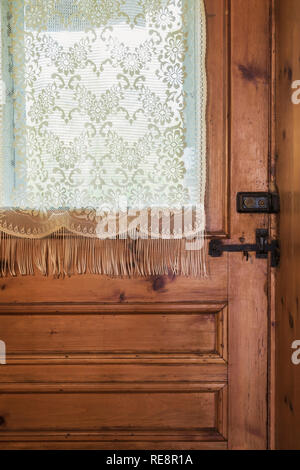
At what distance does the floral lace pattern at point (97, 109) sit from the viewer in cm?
112

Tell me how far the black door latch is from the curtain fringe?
33 millimetres

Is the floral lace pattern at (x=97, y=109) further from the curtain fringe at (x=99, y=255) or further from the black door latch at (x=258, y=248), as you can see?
the black door latch at (x=258, y=248)

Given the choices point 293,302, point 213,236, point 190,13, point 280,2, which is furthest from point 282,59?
point 293,302

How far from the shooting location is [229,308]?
1.17m

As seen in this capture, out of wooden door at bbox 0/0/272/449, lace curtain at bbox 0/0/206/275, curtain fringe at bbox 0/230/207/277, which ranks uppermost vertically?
lace curtain at bbox 0/0/206/275

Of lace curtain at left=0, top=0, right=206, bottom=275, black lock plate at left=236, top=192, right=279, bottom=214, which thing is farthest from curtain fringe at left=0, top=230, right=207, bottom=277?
black lock plate at left=236, top=192, right=279, bottom=214

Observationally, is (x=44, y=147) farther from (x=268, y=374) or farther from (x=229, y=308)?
(x=268, y=374)

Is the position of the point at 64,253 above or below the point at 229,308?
above

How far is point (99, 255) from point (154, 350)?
1.07 feet

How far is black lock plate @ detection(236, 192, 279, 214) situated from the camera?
1.14m

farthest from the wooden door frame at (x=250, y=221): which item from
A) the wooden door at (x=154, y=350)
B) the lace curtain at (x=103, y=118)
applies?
the lace curtain at (x=103, y=118)

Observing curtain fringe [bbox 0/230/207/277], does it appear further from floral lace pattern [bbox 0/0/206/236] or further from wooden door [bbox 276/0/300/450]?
wooden door [bbox 276/0/300/450]

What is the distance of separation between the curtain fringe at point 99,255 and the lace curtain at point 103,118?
1.2 inches
